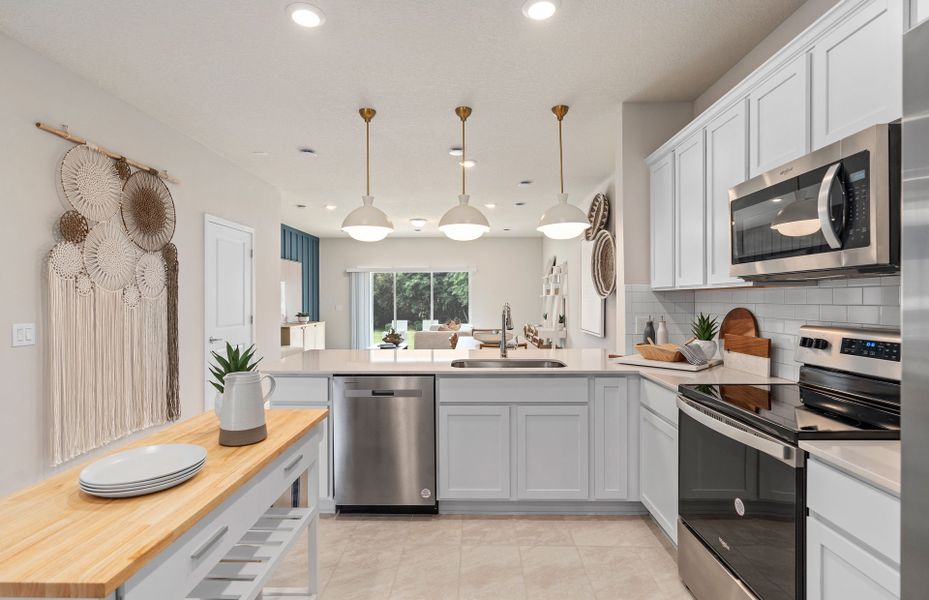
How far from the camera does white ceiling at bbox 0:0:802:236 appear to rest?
226 cm

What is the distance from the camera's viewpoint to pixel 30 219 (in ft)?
8.42

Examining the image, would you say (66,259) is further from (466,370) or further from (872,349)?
(872,349)

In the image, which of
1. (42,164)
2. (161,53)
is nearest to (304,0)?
(161,53)

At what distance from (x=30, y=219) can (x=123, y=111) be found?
1102mm

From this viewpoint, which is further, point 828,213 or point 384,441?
point 384,441

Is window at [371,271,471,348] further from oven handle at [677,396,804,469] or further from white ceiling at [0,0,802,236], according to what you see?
oven handle at [677,396,804,469]

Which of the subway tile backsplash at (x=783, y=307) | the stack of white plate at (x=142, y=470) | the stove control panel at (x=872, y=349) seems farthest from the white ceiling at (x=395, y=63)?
the stack of white plate at (x=142, y=470)

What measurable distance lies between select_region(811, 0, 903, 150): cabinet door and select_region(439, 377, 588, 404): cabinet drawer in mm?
1596

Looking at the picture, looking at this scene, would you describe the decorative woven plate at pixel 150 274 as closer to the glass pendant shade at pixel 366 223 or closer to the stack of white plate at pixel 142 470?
the glass pendant shade at pixel 366 223

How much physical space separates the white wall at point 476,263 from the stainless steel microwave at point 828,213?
7.79 metres

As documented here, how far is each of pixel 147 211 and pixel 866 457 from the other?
13.3ft

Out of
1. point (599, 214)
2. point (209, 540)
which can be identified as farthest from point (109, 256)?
point (599, 214)

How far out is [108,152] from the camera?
309 cm

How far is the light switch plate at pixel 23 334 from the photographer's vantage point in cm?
248
